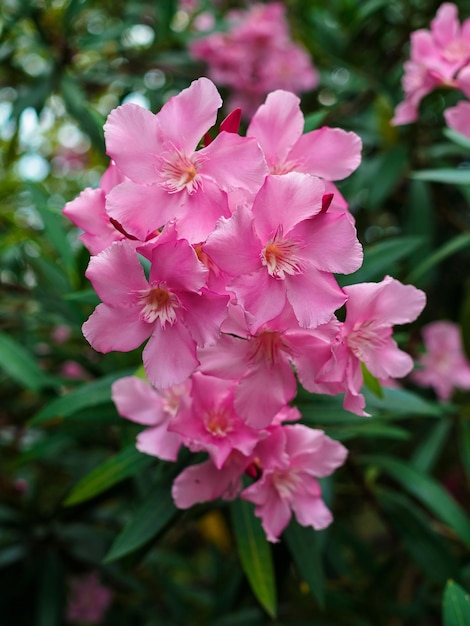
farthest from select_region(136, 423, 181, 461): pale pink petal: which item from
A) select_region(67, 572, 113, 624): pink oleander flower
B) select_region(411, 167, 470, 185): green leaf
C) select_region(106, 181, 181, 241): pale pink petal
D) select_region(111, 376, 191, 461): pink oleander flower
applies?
select_region(67, 572, 113, 624): pink oleander flower

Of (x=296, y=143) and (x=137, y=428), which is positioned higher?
(x=296, y=143)

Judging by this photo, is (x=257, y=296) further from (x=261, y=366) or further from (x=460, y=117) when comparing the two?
(x=460, y=117)

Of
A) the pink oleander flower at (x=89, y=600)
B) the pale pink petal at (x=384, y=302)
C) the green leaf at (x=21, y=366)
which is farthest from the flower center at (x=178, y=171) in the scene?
the pink oleander flower at (x=89, y=600)

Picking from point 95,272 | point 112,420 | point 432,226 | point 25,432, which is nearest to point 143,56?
point 432,226

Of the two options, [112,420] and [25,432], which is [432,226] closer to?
[112,420]

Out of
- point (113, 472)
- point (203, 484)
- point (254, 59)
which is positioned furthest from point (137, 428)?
point (254, 59)
